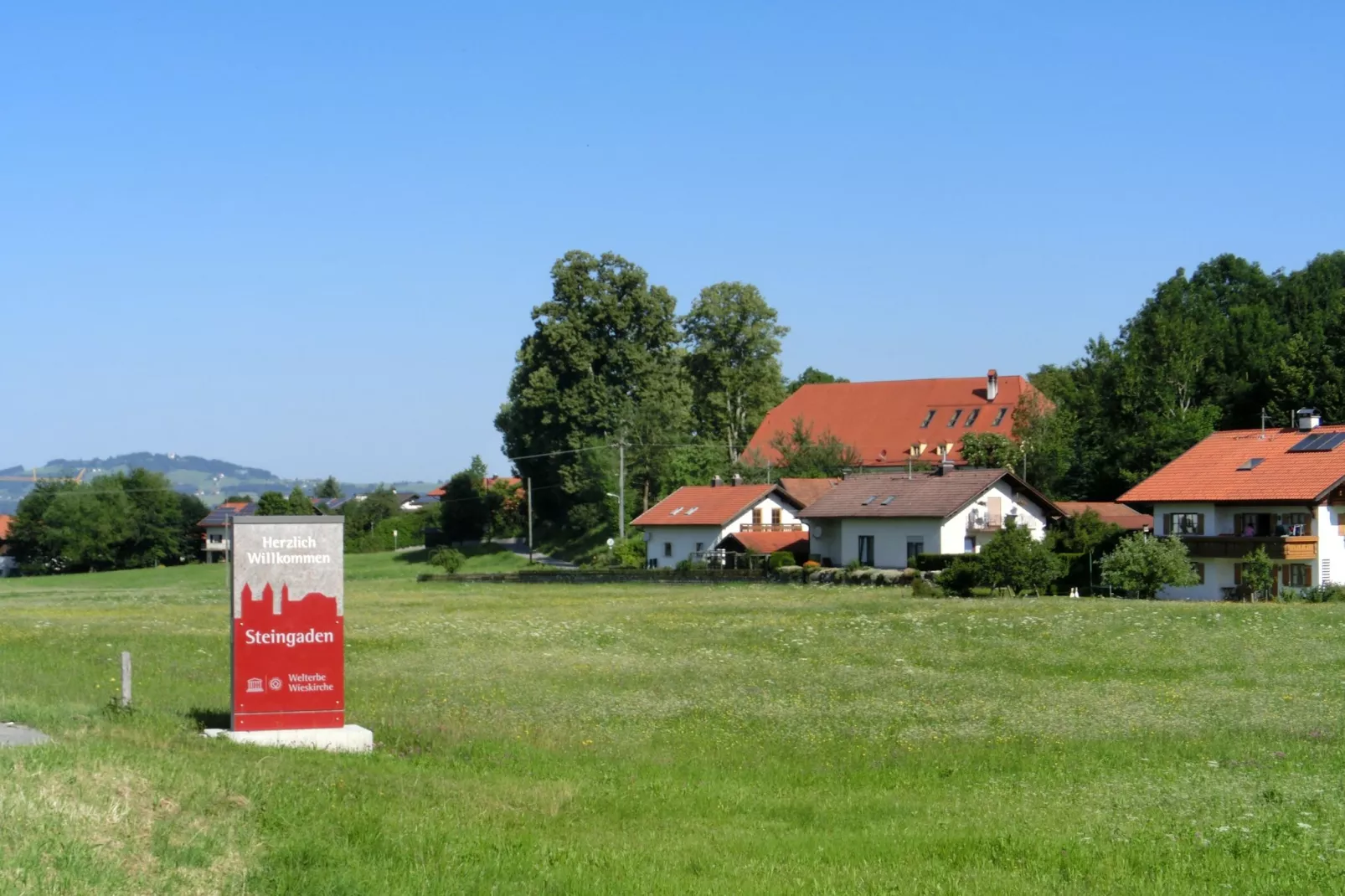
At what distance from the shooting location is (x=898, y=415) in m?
115

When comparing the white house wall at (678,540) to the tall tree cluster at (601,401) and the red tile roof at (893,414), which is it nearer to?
the tall tree cluster at (601,401)

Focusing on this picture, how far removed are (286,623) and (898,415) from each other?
324 feet

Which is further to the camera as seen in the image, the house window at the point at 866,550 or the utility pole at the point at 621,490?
the utility pole at the point at 621,490

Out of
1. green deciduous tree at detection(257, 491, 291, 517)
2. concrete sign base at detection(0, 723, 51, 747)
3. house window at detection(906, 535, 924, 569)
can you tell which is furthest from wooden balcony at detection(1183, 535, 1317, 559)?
green deciduous tree at detection(257, 491, 291, 517)

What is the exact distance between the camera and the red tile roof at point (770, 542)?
84.4 meters

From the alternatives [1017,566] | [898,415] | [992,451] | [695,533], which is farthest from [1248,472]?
[898,415]

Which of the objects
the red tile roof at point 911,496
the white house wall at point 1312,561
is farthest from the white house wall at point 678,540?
the white house wall at point 1312,561

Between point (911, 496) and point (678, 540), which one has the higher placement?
point (911, 496)

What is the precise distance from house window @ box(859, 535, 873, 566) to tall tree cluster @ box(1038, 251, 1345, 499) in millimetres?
18337

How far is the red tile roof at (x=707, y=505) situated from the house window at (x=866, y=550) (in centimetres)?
1161

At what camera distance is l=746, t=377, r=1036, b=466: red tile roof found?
10950cm

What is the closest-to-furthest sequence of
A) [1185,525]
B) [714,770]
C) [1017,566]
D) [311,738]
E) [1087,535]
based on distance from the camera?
[714,770] → [311,738] → [1017,566] → [1185,525] → [1087,535]

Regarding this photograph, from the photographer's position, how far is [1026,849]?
12219mm

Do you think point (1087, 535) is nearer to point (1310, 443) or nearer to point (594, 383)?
point (1310, 443)
